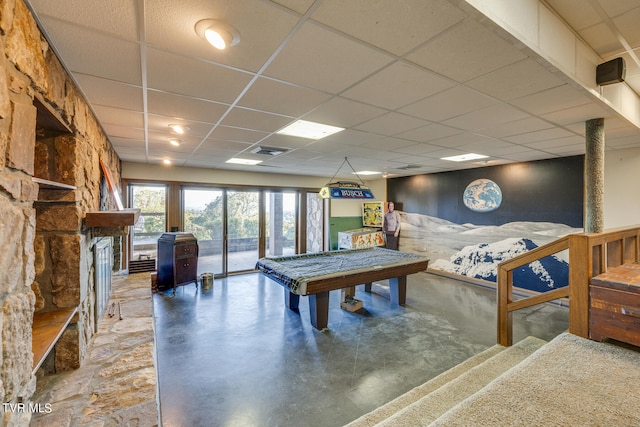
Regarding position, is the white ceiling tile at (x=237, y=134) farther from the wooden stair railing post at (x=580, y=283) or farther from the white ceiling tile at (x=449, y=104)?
the wooden stair railing post at (x=580, y=283)

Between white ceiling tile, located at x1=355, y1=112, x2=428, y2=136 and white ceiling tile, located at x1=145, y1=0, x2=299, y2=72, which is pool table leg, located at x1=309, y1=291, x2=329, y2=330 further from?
white ceiling tile, located at x1=145, y1=0, x2=299, y2=72

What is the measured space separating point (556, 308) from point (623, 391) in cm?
373

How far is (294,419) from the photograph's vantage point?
2.17 m

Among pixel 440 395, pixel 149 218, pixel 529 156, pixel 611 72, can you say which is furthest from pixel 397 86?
pixel 149 218

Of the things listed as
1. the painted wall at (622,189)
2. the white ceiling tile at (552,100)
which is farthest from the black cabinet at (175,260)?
the painted wall at (622,189)

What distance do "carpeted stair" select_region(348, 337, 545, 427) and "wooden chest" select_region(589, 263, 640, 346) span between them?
0.56m

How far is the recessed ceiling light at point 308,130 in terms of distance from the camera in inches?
117

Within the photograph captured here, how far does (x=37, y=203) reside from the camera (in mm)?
1849

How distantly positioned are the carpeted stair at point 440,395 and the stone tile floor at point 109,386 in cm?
147

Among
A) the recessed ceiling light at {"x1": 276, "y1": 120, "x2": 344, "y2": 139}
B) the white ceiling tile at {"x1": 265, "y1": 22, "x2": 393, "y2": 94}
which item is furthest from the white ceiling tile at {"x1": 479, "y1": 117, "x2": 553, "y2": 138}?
the white ceiling tile at {"x1": 265, "y1": 22, "x2": 393, "y2": 94}

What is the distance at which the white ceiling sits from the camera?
50.1 inches

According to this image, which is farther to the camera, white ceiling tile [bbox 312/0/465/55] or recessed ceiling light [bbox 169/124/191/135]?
recessed ceiling light [bbox 169/124/191/135]

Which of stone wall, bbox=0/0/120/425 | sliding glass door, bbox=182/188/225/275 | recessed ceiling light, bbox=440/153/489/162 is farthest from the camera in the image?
sliding glass door, bbox=182/188/225/275

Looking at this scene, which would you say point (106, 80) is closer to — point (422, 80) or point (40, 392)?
point (40, 392)
